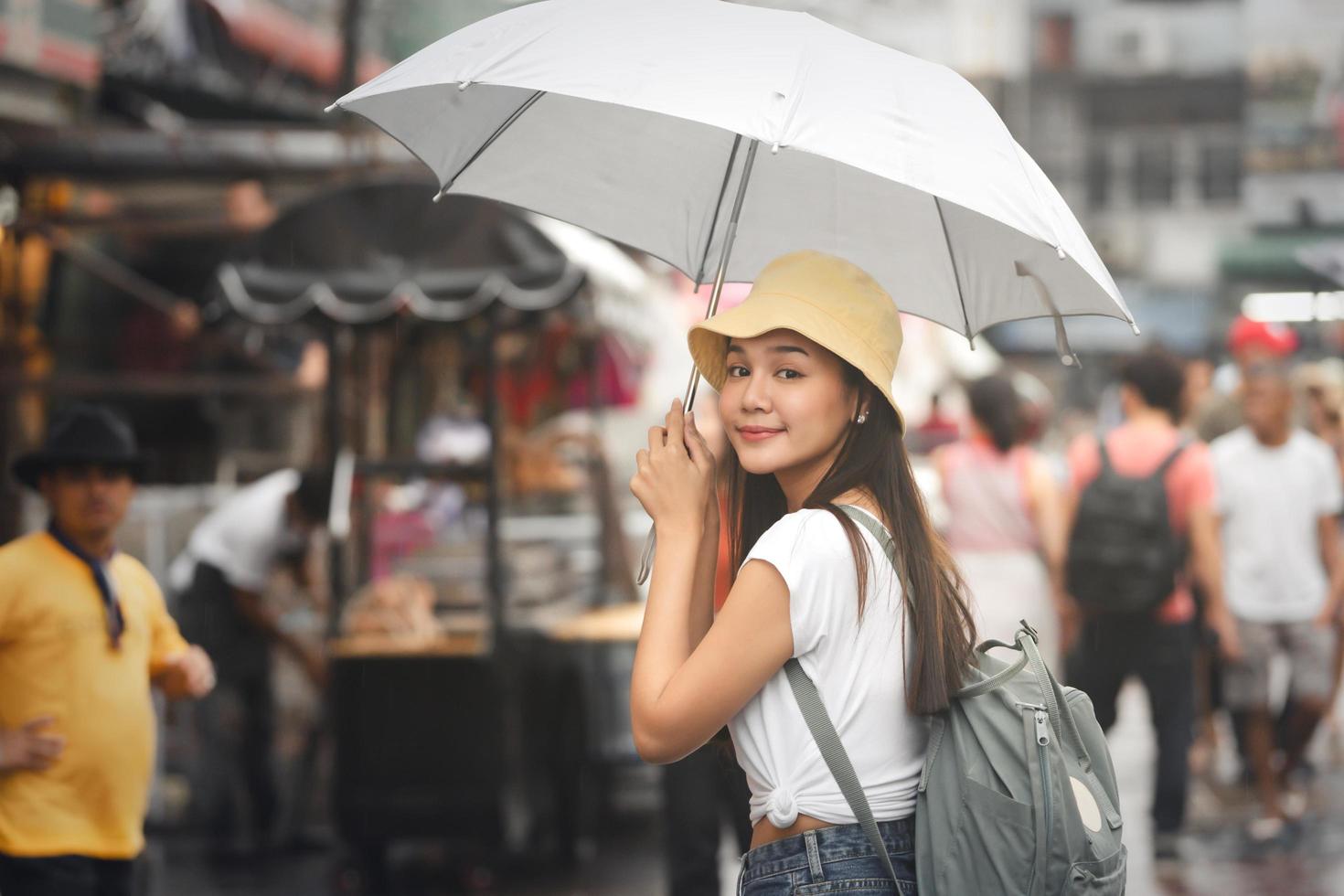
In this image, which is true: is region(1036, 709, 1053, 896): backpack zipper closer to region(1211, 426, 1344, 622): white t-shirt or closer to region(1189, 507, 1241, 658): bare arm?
region(1189, 507, 1241, 658): bare arm

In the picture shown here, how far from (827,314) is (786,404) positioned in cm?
17

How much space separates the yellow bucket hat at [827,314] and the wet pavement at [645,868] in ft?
15.9

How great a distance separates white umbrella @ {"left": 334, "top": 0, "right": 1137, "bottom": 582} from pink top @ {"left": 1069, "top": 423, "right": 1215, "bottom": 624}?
13.4 feet

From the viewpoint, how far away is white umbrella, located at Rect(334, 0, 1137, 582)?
2.87m

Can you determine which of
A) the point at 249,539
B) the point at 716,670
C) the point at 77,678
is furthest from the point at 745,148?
the point at 249,539

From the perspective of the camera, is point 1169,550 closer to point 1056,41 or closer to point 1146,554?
point 1146,554

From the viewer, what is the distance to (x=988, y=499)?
7.77 metres

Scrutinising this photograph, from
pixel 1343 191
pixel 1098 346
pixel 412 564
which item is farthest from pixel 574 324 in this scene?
pixel 1343 191

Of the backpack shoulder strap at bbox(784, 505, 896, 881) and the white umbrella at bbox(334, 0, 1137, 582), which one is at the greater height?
the white umbrella at bbox(334, 0, 1137, 582)

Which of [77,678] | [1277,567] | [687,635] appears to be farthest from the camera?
[1277,567]

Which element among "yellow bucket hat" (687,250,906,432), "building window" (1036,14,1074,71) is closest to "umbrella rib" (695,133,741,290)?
"yellow bucket hat" (687,250,906,432)

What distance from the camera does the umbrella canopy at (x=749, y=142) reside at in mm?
2871

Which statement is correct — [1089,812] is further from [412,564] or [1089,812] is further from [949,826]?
[412,564]

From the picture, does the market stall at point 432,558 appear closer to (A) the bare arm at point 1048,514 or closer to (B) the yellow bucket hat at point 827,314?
(A) the bare arm at point 1048,514
